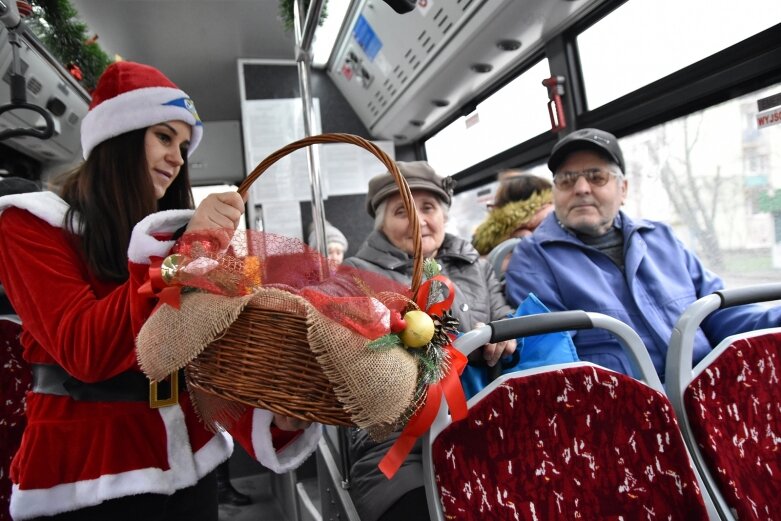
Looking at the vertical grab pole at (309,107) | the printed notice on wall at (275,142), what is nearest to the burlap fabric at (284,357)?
the vertical grab pole at (309,107)

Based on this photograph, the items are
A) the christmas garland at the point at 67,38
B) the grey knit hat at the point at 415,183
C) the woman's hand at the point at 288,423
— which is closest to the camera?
the woman's hand at the point at 288,423

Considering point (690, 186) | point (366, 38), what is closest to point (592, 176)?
point (690, 186)

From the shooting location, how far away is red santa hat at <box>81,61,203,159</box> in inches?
33.9

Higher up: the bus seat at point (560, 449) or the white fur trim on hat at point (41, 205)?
the white fur trim on hat at point (41, 205)

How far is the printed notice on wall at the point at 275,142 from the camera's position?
3168mm

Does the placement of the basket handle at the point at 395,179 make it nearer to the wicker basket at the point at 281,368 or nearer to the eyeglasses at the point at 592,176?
the wicker basket at the point at 281,368

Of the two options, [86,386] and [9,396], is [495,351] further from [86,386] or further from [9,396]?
[9,396]

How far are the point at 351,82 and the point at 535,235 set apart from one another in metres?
2.11

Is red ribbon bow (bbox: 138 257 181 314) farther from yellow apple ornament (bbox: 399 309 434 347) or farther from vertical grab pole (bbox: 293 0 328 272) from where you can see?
vertical grab pole (bbox: 293 0 328 272)

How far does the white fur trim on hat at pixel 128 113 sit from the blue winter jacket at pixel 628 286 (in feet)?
3.44

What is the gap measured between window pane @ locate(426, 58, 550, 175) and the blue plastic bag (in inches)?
Result: 58.6

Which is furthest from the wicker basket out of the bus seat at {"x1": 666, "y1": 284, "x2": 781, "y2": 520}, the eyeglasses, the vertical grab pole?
the eyeglasses

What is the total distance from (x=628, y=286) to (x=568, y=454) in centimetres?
73

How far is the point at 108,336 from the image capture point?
2.17ft
